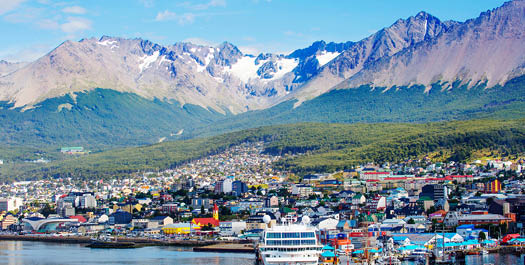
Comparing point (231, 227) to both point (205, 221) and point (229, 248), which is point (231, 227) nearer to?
point (205, 221)

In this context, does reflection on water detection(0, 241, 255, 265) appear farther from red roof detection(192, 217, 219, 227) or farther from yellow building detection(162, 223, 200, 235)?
red roof detection(192, 217, 219, 227)

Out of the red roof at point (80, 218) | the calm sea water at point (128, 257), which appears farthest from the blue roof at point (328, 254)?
the red roof at point (80, 218)

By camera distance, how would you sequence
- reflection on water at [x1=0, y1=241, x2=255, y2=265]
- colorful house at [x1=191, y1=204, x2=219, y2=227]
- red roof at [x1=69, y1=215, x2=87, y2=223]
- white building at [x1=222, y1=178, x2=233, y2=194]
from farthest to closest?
white building at [x1=222, y1=178, x2=233, y2=194] → red roof at [x1=69, y1=215, x2=87, y2=223] → colorful house at [x1=191, y1=204, x2=219, y2=227] → reflection on water at [x1=0, y1=241, x2=255, y2=265]

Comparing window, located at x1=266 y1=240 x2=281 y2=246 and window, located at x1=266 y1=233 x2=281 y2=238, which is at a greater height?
window, located at x1=266 y1=233 x2=281 y2=238

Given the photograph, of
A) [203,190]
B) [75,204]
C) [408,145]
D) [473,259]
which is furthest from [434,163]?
[473,259]

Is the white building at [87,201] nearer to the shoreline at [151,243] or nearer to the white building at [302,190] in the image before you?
the shoreline at [151,243]

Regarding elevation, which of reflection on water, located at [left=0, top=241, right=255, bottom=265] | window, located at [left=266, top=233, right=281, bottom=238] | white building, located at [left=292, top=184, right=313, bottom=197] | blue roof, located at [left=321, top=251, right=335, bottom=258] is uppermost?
white building, located at [left=292, top=184, right=313, bottom=197]

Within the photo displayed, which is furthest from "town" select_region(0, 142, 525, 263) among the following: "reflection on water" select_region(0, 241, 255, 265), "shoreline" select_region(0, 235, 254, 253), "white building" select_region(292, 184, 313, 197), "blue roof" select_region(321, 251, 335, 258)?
"reflection on water" select_region(0, 241, 255, 265)

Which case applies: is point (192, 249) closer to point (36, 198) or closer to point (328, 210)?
point (328, 210)
